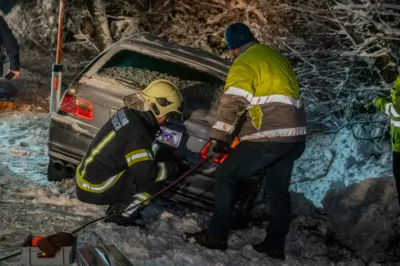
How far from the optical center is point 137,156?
4.30m

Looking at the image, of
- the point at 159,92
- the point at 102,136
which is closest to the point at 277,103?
the point at 159,92

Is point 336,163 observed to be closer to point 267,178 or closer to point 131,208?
point 267,178

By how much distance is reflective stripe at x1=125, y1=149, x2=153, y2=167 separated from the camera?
4305 millimetres

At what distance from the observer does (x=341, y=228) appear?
637 cm

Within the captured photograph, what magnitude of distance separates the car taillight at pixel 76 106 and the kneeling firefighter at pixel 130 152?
83 cm

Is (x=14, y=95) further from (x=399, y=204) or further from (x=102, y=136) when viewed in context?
(x=399, y=204)

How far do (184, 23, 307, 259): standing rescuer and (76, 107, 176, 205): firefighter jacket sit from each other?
21.0 inches

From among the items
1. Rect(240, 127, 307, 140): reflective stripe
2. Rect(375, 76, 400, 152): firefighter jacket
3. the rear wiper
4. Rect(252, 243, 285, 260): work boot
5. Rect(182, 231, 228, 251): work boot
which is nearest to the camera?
Rect(240, 127, 307, 140): reflective stripe

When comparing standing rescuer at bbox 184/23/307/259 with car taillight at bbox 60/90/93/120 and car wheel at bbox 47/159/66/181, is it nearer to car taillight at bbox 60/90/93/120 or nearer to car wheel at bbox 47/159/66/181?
car taillight at bbox 60/90/93/120

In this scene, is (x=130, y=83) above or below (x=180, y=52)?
below

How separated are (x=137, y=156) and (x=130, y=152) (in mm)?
71

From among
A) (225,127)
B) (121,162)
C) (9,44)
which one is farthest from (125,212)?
(9,44)

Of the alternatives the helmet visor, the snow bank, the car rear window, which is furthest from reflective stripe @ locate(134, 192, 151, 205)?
the snow bank

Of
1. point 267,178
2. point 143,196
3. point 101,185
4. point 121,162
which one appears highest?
point 121,162
